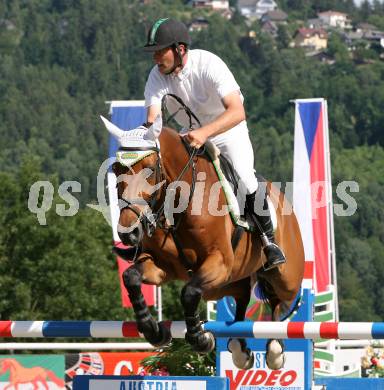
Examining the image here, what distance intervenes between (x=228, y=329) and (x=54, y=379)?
596 cm

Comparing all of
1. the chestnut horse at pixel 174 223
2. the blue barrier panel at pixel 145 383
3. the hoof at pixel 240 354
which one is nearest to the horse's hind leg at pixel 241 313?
the hoof at pixel 240 354

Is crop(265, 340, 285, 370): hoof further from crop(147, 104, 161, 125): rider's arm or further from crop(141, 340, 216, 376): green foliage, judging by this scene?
crop(141, 340, 216, 376): green foliage

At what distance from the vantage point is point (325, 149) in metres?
18.4

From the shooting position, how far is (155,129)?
24.3 ft

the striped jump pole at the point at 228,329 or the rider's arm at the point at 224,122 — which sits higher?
the rider's arm at the point at 224,122

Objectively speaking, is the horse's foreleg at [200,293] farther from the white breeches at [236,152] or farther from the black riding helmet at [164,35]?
the black riding helmet at [164,35]

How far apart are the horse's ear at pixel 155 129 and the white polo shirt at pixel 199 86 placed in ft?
2.19

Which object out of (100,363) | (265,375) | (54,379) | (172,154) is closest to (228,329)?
(172,154)

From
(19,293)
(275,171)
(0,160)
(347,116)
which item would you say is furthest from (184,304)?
(347,116)

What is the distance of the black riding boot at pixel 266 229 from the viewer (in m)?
8.41

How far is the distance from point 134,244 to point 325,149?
11600 millimetres

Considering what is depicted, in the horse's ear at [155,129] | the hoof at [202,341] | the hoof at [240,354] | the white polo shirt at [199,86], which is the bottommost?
the hoof at [240,354]

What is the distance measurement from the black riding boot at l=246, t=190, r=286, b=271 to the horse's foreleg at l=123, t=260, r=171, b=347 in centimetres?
101

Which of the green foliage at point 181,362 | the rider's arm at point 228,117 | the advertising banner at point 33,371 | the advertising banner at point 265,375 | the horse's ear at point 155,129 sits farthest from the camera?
the advertising banner at point 33,371
